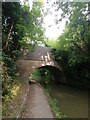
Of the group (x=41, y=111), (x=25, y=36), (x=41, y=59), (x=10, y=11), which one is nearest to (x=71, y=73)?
(x=41, y=59)

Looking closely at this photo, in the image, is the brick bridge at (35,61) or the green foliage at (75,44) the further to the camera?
the brick bridge at (35,61)

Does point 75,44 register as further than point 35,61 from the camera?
No

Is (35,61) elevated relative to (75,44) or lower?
lower

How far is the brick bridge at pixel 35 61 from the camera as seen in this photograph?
18.9 m

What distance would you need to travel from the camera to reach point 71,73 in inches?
849

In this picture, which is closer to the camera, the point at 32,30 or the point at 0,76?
the point at 0,76

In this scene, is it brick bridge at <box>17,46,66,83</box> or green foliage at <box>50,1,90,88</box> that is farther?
brick bridge at <box>17,46,66,83</box>

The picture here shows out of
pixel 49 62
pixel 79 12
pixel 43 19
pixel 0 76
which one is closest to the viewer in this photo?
pixel 0 76

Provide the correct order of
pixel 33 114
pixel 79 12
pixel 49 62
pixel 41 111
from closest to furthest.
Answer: pixel 33 114, pixel 41 111, pixel 79 12, pixel 49 62

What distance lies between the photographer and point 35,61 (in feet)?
66.2

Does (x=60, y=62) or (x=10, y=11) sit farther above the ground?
(x=10, y=11)

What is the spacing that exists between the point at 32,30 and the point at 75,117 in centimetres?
949

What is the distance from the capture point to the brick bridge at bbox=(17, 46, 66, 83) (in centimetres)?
1894

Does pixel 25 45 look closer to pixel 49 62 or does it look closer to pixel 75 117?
pixel 49 62
